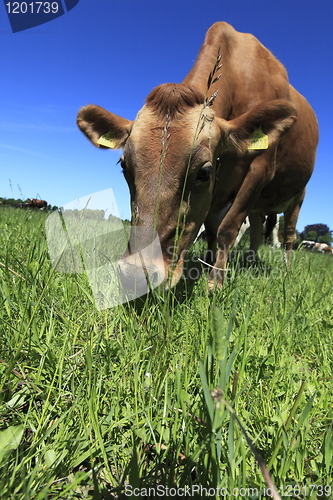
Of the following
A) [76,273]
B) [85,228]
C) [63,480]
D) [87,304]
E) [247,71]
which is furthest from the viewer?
[247,71]

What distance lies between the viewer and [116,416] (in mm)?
1027

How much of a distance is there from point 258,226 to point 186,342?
544 centimetres

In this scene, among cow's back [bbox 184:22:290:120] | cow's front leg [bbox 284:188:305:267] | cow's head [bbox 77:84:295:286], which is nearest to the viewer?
cow's head [bbox 77:84:295:286]

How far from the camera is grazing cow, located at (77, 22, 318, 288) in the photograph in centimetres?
220

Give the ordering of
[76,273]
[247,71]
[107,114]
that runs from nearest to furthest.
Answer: [76,273], [107,114], [247,71]

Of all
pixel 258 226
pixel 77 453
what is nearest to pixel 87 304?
pixel 77 453

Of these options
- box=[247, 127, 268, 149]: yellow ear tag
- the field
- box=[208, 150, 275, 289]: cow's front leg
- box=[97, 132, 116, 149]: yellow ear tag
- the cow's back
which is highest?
the cow's back

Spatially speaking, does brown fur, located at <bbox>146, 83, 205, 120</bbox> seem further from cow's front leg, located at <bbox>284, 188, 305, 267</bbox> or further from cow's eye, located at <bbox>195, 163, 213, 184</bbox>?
cow's front leg, located at <bbox>284, 188, 305, 267</bbox>

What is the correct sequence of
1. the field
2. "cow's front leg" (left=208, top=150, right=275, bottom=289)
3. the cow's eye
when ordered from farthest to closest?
"cow's front leg" (left=208, top=150, right=275, bottom=289), the cow's eye, the field

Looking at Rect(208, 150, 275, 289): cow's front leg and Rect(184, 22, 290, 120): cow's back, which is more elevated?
Rect(184, 22, 290, 120): cow's back

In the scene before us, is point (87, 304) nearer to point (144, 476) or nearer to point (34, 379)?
point (34, 379)

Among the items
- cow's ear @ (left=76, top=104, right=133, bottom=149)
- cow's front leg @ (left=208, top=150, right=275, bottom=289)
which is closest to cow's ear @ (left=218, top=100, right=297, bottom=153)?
cow's front leg @ (left=208, top=150, right=275, bottom=289)

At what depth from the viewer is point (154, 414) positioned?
3.50ft

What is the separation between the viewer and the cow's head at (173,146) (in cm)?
219
